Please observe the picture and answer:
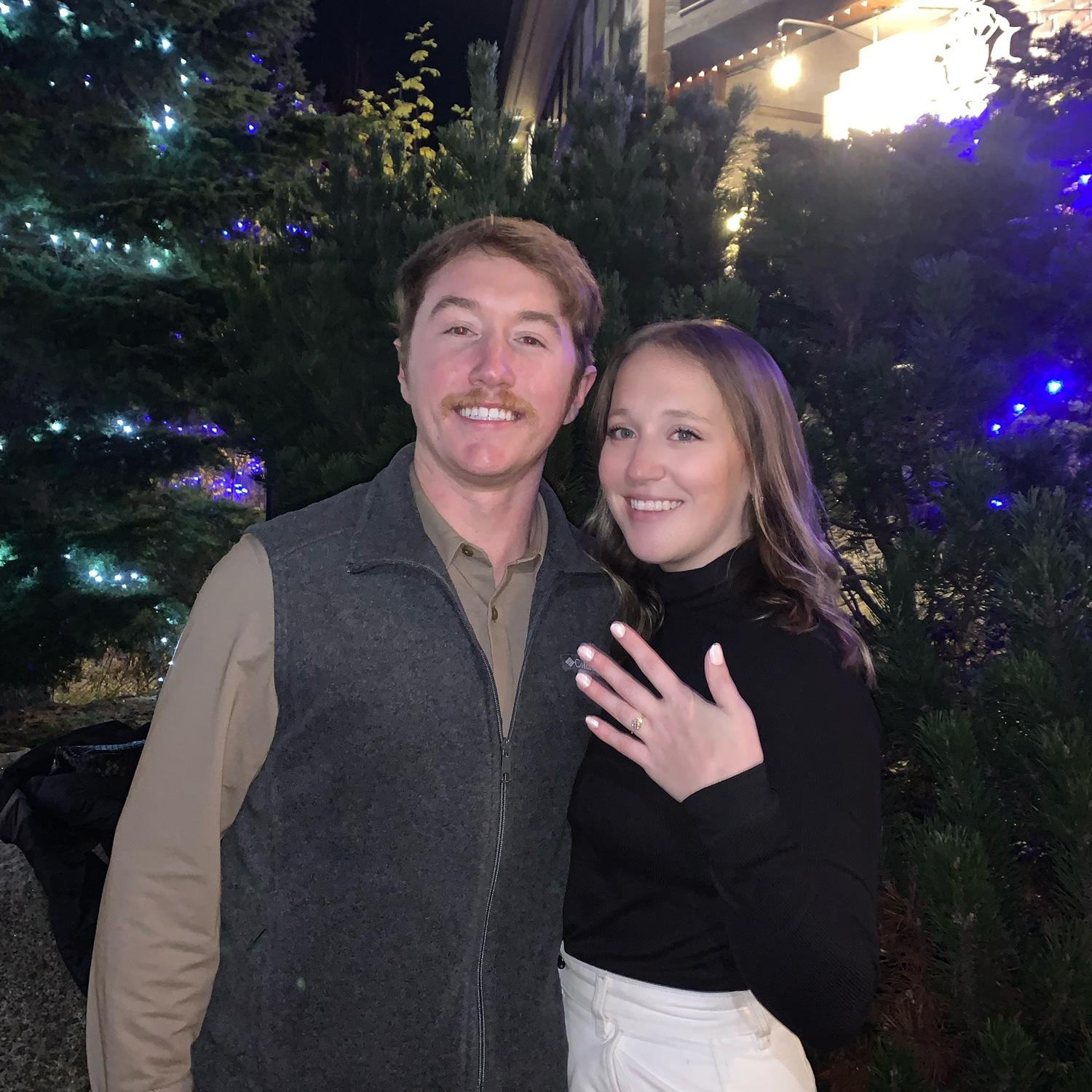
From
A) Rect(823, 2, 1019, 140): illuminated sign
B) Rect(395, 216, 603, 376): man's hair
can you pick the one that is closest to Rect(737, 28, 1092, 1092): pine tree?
Rect(395, 216, 603, 376): man's hair

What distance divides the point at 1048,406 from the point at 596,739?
106 inches

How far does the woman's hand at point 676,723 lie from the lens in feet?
4.75

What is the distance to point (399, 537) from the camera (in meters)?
1.79

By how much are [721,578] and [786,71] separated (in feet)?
31.9

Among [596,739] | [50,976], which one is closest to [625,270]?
[596,739]

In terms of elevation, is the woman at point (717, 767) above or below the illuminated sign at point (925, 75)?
below

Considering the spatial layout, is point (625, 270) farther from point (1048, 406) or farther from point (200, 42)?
point (200, 42)

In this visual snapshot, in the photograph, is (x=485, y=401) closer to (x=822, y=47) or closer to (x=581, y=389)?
(x=581, y=389)

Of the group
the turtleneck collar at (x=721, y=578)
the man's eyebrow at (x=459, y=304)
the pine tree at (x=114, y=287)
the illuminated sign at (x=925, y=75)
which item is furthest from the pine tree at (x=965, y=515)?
the pine tree at (x=114, y=287)

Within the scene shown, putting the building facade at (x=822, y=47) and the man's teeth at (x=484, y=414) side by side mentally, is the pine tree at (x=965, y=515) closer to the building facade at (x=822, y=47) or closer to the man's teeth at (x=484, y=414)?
the building facade at (x=822, y=47)

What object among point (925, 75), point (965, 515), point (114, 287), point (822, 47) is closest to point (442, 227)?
point (965, 515)

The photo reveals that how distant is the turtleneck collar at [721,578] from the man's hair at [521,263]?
66 centimetres

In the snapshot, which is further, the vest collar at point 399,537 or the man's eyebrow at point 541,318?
the man's eyebrow at point 541,318

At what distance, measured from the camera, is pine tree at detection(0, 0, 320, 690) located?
565cm
